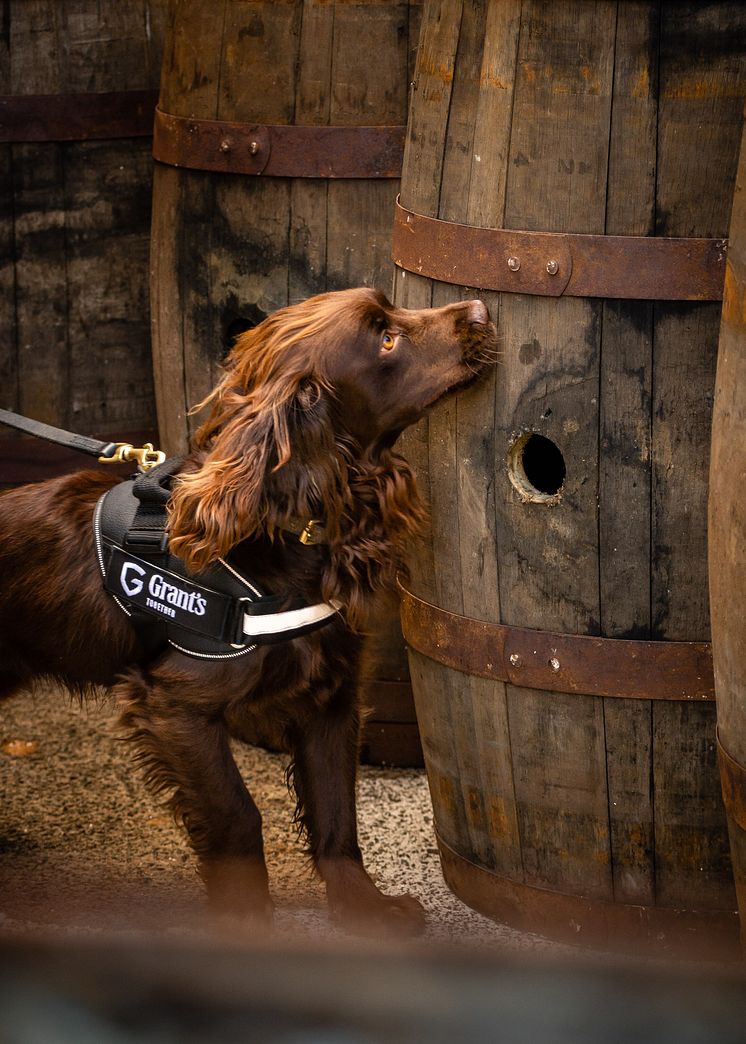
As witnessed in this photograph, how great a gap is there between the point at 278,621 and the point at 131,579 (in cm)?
37

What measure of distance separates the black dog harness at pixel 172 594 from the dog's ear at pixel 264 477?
13 centimetres

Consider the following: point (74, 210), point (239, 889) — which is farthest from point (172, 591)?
point (74, 210)

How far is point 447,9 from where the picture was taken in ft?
8.92

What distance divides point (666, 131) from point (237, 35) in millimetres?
1539

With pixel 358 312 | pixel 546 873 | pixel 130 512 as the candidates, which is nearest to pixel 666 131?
pixel 358 312

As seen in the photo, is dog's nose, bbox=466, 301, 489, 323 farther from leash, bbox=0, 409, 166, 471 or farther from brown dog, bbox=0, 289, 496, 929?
leash, bbox=0, 409, 166, 471

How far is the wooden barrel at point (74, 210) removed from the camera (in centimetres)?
414

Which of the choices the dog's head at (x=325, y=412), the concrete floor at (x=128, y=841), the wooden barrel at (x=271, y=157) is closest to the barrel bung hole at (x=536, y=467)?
the dog's head at (x=325, y=412)

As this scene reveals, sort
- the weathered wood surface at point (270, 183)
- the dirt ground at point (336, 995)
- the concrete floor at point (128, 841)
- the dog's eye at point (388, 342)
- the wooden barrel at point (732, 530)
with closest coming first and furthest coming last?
the dirt ground at point (336, 995), the wooden barrel at point (732, 530), the dog's eye at point (388, 342), the concrete floor at point (128, 841), the weathered wood surface at point (270, 183)

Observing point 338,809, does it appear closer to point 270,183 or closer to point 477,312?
point 477,312

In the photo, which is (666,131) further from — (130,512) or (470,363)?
(130,512)

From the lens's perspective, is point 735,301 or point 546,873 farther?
point 546,873

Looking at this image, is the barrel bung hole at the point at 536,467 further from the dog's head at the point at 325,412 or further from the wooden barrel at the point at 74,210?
the wooden barrel at the point at 74,210

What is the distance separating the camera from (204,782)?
9.89 ft
